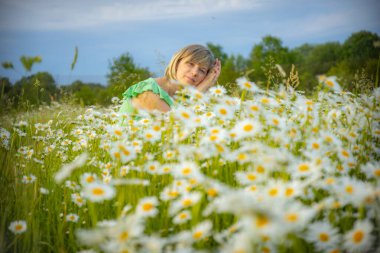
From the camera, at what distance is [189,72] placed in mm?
4547

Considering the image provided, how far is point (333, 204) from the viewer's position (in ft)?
3.82

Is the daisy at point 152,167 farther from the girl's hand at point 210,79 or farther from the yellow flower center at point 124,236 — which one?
the girl's hand at point 210,79

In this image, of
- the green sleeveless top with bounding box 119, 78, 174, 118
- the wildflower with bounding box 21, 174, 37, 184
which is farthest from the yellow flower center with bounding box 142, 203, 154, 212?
the green sleeveless top with bounding box 119, 78, 174, 118

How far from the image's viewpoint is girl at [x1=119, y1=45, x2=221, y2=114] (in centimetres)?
431

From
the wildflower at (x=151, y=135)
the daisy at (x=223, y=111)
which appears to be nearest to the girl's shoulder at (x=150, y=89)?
the wildflower at (x=151, y=135)

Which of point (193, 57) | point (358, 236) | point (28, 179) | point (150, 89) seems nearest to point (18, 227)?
point (28, 179)

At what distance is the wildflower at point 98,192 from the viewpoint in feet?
4.19

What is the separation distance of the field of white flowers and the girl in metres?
1.81

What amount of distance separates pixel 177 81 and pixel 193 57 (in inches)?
16.7

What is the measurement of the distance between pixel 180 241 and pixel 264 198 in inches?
16.4

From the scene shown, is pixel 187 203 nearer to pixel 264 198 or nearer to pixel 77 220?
pixel 264 198

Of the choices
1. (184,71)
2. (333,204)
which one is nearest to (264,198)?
(333,204)

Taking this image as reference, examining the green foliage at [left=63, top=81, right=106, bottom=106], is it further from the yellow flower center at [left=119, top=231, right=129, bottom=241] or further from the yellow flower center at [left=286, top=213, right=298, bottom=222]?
the yellow flower center at [left=286, top=213, right=298, bottom=222]

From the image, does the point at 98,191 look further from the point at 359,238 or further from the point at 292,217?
the point at 359,238
